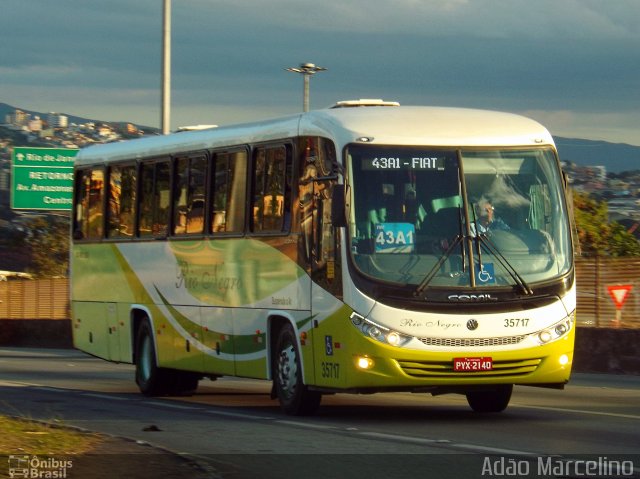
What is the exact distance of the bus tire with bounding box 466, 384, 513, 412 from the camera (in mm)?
16016

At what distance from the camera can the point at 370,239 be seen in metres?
14.7

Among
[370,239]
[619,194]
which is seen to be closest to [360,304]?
[370,239]

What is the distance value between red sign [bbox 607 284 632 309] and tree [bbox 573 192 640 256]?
410 inches

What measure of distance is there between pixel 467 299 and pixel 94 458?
15.8ft

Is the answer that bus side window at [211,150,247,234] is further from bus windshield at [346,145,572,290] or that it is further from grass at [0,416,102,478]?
grass at [0,416,102,478]

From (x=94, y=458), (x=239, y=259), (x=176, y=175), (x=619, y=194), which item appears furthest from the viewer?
(x=619, y=194)

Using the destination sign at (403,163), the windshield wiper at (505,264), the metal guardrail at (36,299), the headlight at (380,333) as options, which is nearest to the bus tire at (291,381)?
the headlight at (380,333)

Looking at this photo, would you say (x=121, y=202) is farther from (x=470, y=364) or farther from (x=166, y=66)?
(x=166, y=66)

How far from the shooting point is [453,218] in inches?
581

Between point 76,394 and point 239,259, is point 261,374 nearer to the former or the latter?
point 239,259

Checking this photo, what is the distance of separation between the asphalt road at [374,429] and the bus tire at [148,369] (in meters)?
0.34

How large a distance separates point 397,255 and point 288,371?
6.67 ft

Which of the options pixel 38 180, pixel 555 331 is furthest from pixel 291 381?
pixel 38 180

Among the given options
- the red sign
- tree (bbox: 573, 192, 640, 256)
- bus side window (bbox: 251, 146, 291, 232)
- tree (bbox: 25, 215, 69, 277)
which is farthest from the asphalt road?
tree (bbox: 25, 215, 69, 277)
